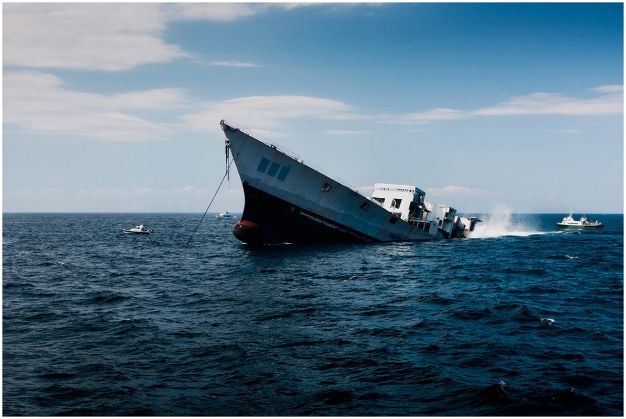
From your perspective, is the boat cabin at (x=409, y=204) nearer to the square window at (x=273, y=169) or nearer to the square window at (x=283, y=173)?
the square window at (x=283, y=173)

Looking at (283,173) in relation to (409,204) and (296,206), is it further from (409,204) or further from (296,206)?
(409,204)

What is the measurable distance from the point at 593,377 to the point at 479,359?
3.34 metres

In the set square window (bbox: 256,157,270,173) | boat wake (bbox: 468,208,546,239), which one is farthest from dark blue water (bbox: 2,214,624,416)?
→ boat wake (bbox: 468,208,546,239)

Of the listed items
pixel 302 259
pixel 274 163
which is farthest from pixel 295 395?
pixel 274 163

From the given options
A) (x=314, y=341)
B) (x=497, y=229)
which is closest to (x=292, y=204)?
(x=314, y=341)

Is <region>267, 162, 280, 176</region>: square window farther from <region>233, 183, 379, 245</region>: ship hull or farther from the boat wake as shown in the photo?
the boat wake

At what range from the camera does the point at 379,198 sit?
54719 millimetres

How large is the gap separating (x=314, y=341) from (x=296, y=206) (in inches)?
1067

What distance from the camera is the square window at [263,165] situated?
133 feet

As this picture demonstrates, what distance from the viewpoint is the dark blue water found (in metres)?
12.1

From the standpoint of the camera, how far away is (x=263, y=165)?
40875mm

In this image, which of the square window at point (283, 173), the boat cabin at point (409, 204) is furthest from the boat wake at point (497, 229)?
the square window at point (283, 173)

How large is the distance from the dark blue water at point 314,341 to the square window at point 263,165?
11.9 meters

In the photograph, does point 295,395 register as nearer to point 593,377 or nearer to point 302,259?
point 593,377
